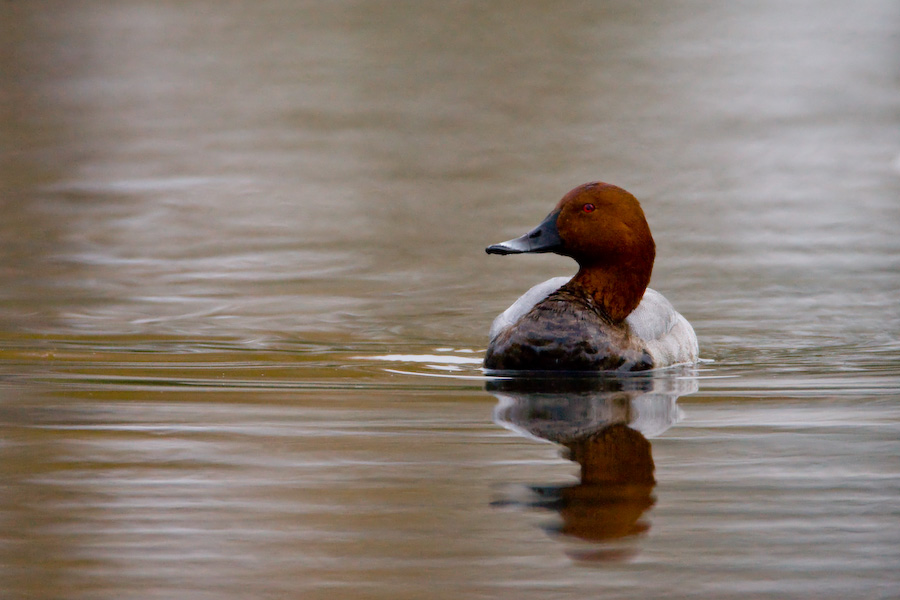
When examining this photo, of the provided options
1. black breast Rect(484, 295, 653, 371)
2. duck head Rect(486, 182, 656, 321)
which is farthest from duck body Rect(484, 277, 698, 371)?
duck head Rect(486, 182, 656, 321)

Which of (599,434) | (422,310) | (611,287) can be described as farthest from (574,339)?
(422,310)

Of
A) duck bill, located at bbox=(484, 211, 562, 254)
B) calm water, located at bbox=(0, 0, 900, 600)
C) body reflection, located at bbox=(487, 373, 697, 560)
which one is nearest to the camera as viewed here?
calm water, located at bbox=(0, 0, 900, 600)

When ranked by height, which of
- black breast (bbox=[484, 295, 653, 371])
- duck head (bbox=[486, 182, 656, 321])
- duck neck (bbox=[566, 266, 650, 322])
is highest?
duck head (bbox=[486, 182, 656, 321])

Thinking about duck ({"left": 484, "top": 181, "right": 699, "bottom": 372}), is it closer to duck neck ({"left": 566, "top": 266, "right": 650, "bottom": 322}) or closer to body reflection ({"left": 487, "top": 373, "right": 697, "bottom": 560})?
duck neck ({"left": 566, "top": 266, "right": 650, "bottom": 322})

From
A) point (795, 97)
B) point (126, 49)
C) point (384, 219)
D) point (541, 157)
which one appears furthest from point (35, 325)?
point (126, 49)

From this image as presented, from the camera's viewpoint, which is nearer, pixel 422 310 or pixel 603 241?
pixel 603 241

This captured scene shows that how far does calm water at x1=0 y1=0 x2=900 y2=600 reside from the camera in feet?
12.5

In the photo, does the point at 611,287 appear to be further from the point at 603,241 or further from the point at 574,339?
the point at 574,339

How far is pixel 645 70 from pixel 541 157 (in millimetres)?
4729

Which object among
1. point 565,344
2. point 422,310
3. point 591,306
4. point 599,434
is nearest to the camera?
point 599,434

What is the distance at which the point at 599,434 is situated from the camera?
16.6 ft

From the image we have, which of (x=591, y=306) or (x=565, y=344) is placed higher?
(x=591, y=306)

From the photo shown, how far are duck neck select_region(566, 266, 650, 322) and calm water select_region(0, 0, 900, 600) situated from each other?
428 millimetres

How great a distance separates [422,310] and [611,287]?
1.82 m
